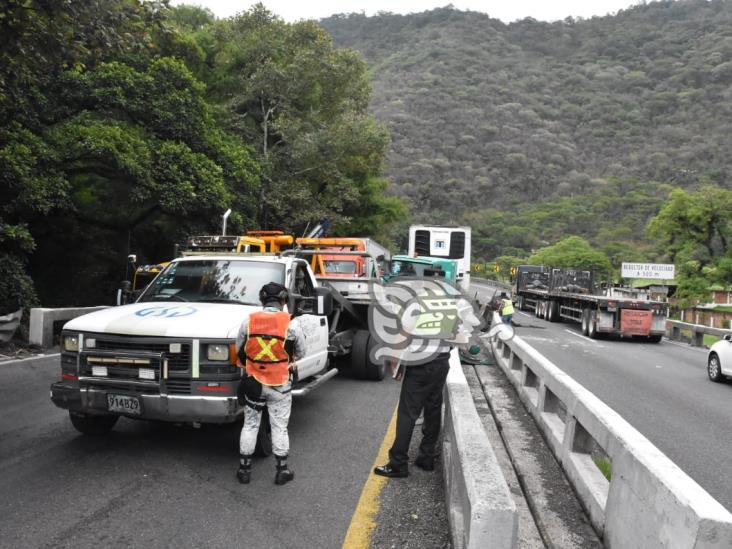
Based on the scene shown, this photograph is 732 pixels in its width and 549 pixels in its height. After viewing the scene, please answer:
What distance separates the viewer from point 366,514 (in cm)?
A: 433

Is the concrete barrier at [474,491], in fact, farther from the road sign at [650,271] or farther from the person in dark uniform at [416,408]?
the road sign at [650,271]

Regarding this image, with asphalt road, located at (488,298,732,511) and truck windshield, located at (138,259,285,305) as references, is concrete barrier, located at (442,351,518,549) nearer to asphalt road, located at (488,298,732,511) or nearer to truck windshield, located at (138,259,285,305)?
asphalt road, located at (488,298,732,511)

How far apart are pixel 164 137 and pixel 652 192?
8093cm

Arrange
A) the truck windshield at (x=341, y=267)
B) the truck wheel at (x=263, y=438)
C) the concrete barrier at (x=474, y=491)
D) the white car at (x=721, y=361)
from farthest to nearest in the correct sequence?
the truck windshield at (x=341, y=267), the white car at (x=721, y=361), the truck wheel at (x=263, y=438), the concrete barrier at (x=474, y=491)

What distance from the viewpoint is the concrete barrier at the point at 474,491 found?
9.42 ft

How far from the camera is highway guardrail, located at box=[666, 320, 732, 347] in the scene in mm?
17719

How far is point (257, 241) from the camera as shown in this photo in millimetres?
15625

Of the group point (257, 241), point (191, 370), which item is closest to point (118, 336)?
point (191, 370)

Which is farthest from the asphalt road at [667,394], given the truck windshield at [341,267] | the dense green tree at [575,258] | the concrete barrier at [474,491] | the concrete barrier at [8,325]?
the dense green tree at [575,258]

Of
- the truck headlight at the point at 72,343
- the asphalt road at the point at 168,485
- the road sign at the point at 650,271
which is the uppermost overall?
the road sign at the point at 650,271

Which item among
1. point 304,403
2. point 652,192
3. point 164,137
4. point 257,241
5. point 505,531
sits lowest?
point 304,403

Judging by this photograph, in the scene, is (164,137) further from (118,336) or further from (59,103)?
(118,336)

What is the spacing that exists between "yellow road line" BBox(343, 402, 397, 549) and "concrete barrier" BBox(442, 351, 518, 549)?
1.83 ft

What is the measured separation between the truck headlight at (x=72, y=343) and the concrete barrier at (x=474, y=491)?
3.29 metres
